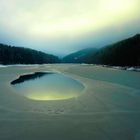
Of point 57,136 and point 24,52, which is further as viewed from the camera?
point 24,52

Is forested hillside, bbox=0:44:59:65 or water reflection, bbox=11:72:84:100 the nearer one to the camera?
water reflection, bbox=11:72:84:100

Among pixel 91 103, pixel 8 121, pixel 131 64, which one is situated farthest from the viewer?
pixel 131 64

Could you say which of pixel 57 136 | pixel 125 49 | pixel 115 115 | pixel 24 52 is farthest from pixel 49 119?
pixel 24 52

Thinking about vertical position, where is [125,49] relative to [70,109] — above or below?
above

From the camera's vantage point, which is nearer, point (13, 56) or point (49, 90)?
point (49, 90)

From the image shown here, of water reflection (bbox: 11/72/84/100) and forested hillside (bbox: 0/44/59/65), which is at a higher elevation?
forested hillside (bbox: 0/44/59/65)

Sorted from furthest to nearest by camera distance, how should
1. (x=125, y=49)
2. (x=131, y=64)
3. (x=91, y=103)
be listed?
(x=125, y=49) → (x=131, y=64) → (x=91, y=103)

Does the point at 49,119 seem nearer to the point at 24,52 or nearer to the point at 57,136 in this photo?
the point at 57,136

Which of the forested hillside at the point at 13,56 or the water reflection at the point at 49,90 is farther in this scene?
the forested hillside at the point at 13,56

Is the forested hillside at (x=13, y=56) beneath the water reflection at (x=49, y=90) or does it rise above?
above

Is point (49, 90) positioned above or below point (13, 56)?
below
